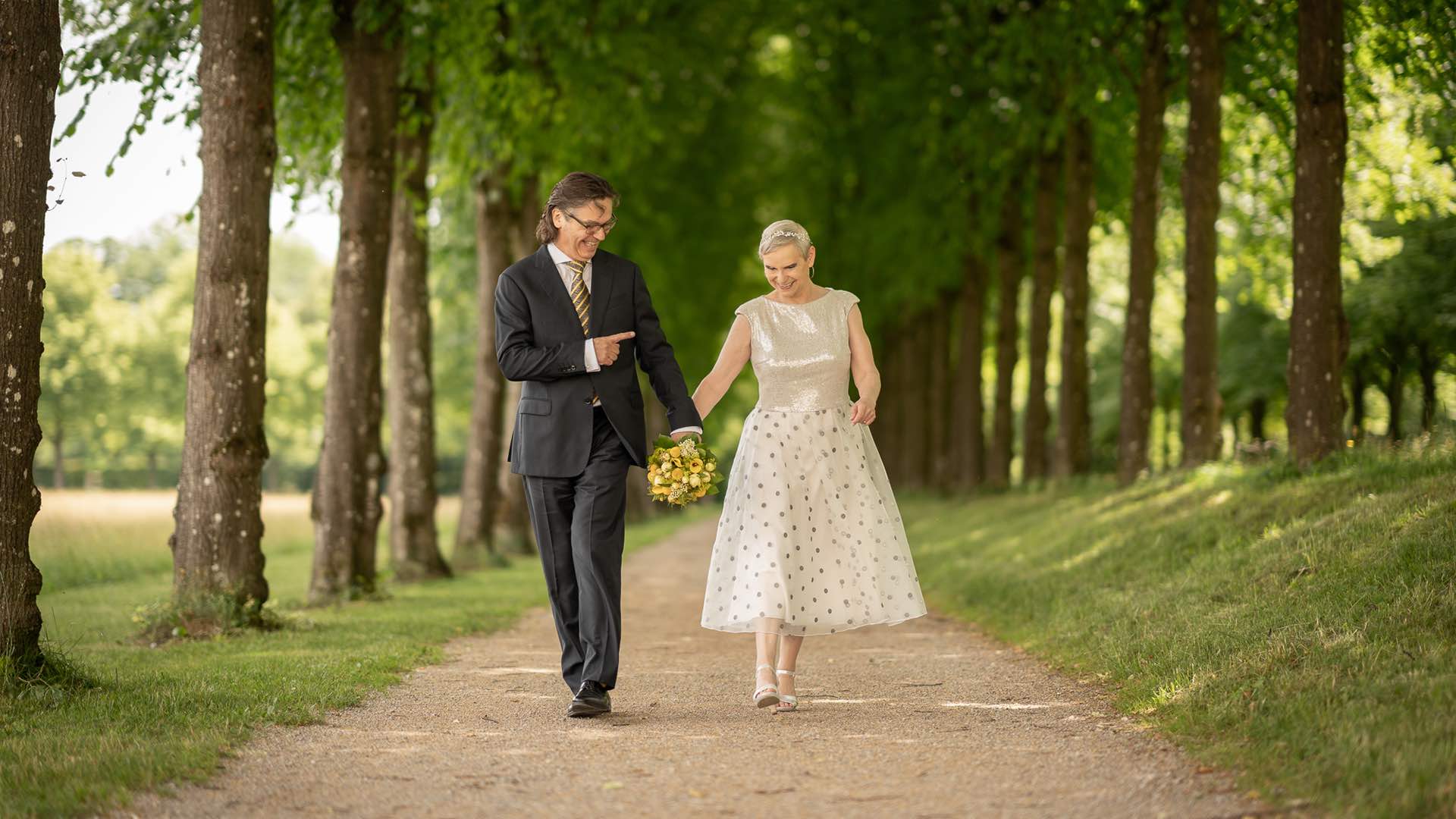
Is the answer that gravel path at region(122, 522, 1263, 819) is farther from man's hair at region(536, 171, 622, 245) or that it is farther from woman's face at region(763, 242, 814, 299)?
man's hair at region(536, 171, 622, 245)

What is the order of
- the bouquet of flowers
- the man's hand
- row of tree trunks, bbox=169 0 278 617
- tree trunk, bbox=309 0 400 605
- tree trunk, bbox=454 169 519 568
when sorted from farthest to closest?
tree trunk, bbox=454 169 519 568
tree trunk, bbox=309 0 400 605
row of tree trunks, bbox=169 0 278 617
the bouquet of flowers
the man's hand

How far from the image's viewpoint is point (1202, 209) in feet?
51.2

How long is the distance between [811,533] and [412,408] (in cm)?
1127

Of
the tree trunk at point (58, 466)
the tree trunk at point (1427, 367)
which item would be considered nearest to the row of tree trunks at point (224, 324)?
the tree trunk at point (1427, 367)

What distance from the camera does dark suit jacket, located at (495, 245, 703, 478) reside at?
22.2 ft

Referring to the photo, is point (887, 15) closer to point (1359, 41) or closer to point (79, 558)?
point (1359, 41)

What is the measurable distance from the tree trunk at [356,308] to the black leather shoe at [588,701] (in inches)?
299

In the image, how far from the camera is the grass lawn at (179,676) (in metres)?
A: 5.33

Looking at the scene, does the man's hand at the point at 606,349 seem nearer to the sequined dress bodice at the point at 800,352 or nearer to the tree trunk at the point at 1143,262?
the sequined dress bodice at the point at 800,352

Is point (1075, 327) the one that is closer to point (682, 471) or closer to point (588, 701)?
point (682, 471)

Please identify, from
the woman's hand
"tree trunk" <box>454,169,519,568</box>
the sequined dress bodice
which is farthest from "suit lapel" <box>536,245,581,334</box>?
"tree trunk" <box>454,169,519,568</box>

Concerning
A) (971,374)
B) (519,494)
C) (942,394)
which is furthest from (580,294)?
(942,394)

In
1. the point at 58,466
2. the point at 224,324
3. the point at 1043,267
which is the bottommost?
the point at 58,466

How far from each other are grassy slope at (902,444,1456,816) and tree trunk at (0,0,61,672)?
5745mm
